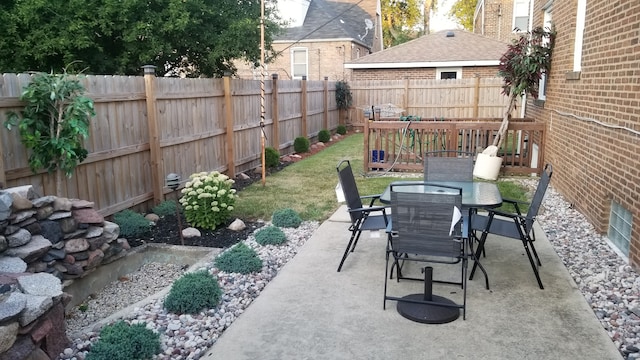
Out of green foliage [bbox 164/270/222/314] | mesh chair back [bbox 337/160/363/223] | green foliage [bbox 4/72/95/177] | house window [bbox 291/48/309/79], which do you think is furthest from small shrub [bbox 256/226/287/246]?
house window [bbox 291/48/309/79]

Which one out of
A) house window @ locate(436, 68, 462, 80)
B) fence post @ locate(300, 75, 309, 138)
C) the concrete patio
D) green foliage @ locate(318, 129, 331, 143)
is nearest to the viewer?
the concrete patio

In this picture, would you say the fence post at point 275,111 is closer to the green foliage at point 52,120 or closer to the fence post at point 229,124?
the fence post at point 229,124

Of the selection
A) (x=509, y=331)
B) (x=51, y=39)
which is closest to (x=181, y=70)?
(x=51, y=39)

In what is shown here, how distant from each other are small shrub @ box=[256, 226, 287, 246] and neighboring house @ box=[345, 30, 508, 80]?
14.5 metres

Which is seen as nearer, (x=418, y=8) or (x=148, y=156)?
(x=148, y=156)

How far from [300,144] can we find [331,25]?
13.1 metres

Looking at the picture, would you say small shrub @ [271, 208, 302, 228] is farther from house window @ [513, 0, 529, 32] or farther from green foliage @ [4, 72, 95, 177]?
house window @ [513, 0, 529, 32]

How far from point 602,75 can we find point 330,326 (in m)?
4.45

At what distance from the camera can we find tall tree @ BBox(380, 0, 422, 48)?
35.4 m

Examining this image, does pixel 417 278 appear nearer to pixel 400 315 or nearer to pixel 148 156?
pixel 400 315

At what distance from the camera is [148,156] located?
266 inches

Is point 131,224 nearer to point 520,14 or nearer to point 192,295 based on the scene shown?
point 192,295

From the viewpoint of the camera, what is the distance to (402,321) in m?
3.62

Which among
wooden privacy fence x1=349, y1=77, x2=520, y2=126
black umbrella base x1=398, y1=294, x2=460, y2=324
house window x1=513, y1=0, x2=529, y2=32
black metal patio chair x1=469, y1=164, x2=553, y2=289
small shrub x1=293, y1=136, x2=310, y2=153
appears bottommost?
black umbrella base x1=398, y1=294, x2=460, y2=324
